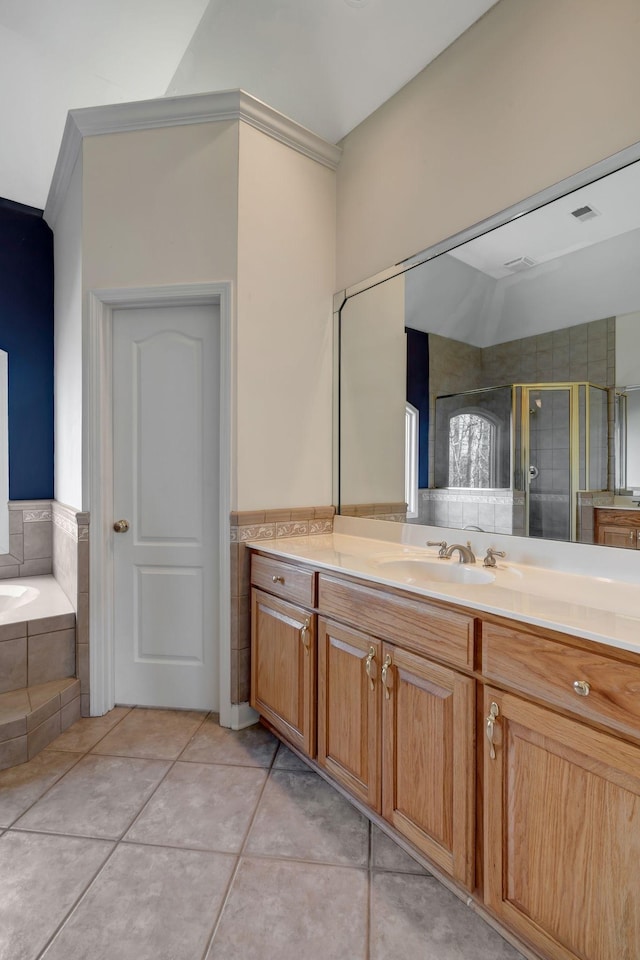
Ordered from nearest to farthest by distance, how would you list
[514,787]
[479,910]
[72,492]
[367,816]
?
[514,787]
[479,910]
[367,816]
[72,492]

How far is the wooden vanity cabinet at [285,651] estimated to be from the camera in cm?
181

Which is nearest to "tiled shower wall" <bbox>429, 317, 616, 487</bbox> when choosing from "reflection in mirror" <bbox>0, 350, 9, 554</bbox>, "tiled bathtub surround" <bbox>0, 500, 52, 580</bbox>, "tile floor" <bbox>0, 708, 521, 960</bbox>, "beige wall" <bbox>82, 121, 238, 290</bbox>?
"beige wall" <bbox>82, 121, 238, 290</bbox>

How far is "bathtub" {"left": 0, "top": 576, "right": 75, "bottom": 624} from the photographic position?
231 centimetres

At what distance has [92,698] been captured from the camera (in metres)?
2.31

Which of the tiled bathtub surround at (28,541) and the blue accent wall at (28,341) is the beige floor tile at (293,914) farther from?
the blue accent wall at (28,341)

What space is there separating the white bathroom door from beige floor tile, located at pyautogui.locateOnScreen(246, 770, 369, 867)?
0.71 meters

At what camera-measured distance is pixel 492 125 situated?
1.79 metres

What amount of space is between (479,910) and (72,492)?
2.40 metres

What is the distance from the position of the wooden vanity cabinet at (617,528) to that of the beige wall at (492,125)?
3.52 ft

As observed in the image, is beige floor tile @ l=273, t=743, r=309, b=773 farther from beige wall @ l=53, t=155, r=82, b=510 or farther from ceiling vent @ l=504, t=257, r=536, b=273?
ceiling vent @ l=504, t=257, r=536, b=273

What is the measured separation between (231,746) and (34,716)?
0.81 metres

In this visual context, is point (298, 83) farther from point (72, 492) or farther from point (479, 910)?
point (479, 910)

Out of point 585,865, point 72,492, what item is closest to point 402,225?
point 72,492

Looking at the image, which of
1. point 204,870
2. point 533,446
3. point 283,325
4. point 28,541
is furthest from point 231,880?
point 28,541
